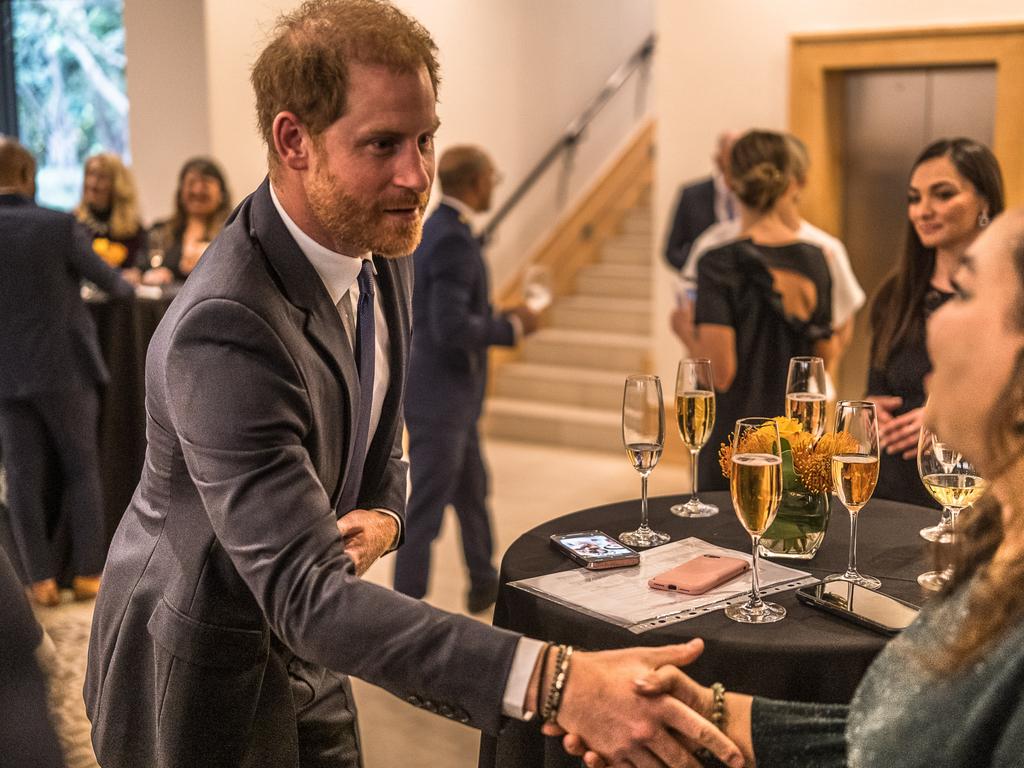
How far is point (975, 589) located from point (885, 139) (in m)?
5.75

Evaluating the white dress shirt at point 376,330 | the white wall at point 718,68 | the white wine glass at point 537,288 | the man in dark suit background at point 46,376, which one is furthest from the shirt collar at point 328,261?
the white wall at point 718,68

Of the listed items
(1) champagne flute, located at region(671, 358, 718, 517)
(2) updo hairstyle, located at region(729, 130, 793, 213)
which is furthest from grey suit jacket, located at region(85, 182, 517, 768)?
(2) updo hairstyle, located at region(729, 130, 793, 213)

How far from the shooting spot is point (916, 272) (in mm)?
3449

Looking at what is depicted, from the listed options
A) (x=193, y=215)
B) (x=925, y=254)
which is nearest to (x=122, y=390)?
(x=193, y=215)

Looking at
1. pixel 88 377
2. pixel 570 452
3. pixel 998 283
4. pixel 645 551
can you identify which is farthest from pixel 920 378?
pixel 570 452

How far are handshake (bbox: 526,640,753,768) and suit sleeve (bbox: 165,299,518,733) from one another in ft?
0.32

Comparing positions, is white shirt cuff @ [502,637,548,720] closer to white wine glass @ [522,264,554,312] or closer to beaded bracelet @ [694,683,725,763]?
beaded bracelet @ [694,683,725,763]

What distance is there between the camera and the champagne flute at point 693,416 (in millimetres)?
2418

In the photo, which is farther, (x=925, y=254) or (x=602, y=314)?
(x=602, y=314)

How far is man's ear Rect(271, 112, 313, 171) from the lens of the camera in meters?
1.69

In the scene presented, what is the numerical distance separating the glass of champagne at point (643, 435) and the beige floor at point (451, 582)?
0.11m

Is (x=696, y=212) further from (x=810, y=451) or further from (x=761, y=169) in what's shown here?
(x=810, y=451)

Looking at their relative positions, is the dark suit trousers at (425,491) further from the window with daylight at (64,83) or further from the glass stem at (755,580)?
the window with daylight at (64,83)

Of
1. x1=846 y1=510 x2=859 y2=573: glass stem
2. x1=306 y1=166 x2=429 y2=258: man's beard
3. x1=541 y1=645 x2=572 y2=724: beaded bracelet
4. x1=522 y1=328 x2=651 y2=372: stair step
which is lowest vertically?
x1=522 y1=328 x2=651 y2=372: stair step
